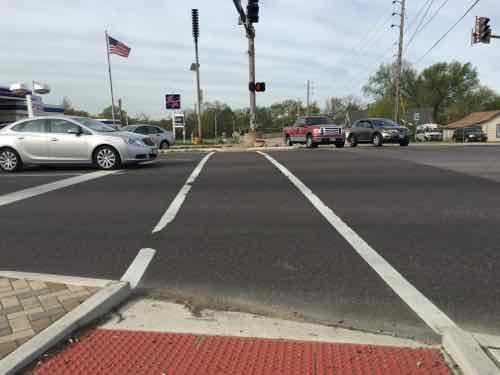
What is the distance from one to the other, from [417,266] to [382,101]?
90.7 m

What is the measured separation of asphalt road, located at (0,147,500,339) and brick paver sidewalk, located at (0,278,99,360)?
0.51 metres

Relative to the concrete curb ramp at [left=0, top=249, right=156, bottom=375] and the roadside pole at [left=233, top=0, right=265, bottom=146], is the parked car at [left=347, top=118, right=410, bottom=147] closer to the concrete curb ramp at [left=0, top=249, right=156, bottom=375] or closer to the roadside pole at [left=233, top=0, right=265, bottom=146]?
the roadside pole at [left=233, top=0, right=265, bottom=146]

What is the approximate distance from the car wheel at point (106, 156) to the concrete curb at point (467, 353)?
35.1 ft

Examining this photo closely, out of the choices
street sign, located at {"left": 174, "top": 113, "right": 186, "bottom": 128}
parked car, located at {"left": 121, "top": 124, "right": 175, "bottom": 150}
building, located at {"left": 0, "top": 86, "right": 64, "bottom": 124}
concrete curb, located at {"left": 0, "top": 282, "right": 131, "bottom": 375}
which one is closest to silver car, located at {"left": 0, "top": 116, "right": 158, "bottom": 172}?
concrete curb, located at {"left": 0, "top": 282, "right": 131, "bottom": 375}

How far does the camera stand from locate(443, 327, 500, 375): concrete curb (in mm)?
2100

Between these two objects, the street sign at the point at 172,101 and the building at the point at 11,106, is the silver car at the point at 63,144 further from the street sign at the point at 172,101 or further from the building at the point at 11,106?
the building at the point at 11,106

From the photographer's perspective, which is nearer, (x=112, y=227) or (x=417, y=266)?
(x=417, y=266)

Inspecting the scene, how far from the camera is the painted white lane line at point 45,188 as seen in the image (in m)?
7.53

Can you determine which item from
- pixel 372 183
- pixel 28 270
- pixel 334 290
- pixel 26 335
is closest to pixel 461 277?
pixel 334 290

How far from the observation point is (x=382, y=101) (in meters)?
87.4

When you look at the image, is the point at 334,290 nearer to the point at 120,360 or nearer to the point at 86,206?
the point at 120,360

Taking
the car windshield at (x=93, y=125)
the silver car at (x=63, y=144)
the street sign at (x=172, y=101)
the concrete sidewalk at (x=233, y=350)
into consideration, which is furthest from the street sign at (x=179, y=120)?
the concrete sidewalk at (x=233, y=350)

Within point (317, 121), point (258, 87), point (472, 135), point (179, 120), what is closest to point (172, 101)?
point (179, 120)

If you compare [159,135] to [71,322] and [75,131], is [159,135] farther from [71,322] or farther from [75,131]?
[71,322]
